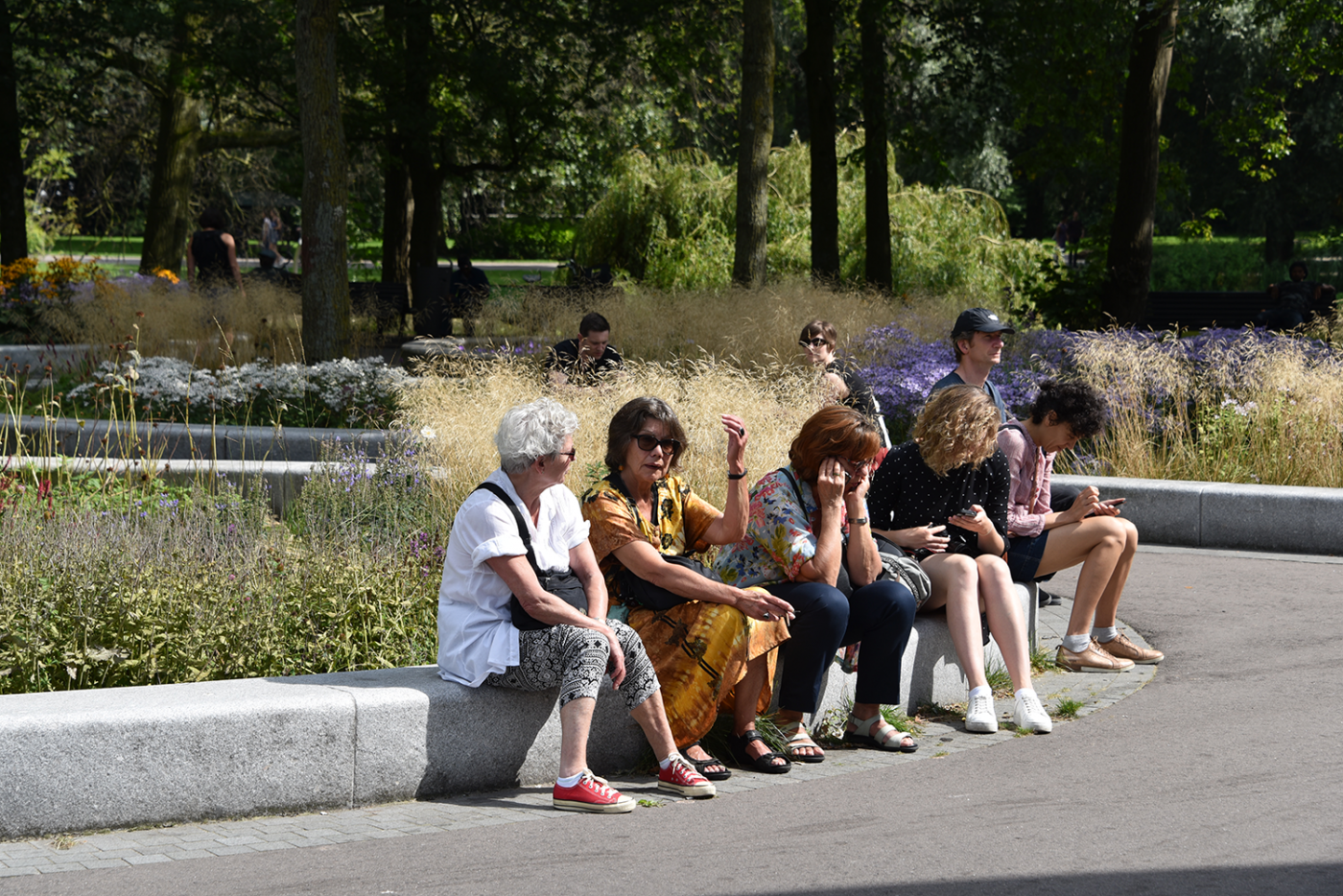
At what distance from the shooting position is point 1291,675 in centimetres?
619

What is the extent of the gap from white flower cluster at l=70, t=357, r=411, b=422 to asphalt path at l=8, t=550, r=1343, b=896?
276 inches

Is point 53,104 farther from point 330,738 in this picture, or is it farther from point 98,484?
point 330,738

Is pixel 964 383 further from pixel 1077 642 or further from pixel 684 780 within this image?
pixel 684 780

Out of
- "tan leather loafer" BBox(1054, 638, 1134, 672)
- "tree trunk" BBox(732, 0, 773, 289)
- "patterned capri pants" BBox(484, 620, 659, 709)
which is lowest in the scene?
"tan leather loafer" BBox(1054, 638, 1134, 672)

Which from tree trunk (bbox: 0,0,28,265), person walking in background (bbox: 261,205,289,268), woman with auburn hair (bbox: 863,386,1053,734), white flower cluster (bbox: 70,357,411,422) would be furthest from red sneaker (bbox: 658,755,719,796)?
person walking in background (bbox: 261,205,289,268)

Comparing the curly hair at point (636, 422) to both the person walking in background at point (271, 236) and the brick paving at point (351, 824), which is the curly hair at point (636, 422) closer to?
the brick paving at point (351, 824)

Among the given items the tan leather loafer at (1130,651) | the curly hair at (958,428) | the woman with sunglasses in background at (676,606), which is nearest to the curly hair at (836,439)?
the woman with sunglasses in background at (676,606)

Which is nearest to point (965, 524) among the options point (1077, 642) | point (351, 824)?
point (1077, 642)

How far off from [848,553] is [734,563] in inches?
17.5

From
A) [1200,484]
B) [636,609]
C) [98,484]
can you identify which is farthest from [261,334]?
[636,609]

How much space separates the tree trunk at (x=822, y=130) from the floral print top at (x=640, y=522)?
1302 centimetres

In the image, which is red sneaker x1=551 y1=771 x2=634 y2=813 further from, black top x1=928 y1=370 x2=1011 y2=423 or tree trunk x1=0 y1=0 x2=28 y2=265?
tree trunk x1=0 y1=0 x2=28 y2=265

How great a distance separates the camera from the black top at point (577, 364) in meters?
9.51

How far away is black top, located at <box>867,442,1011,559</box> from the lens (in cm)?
589
